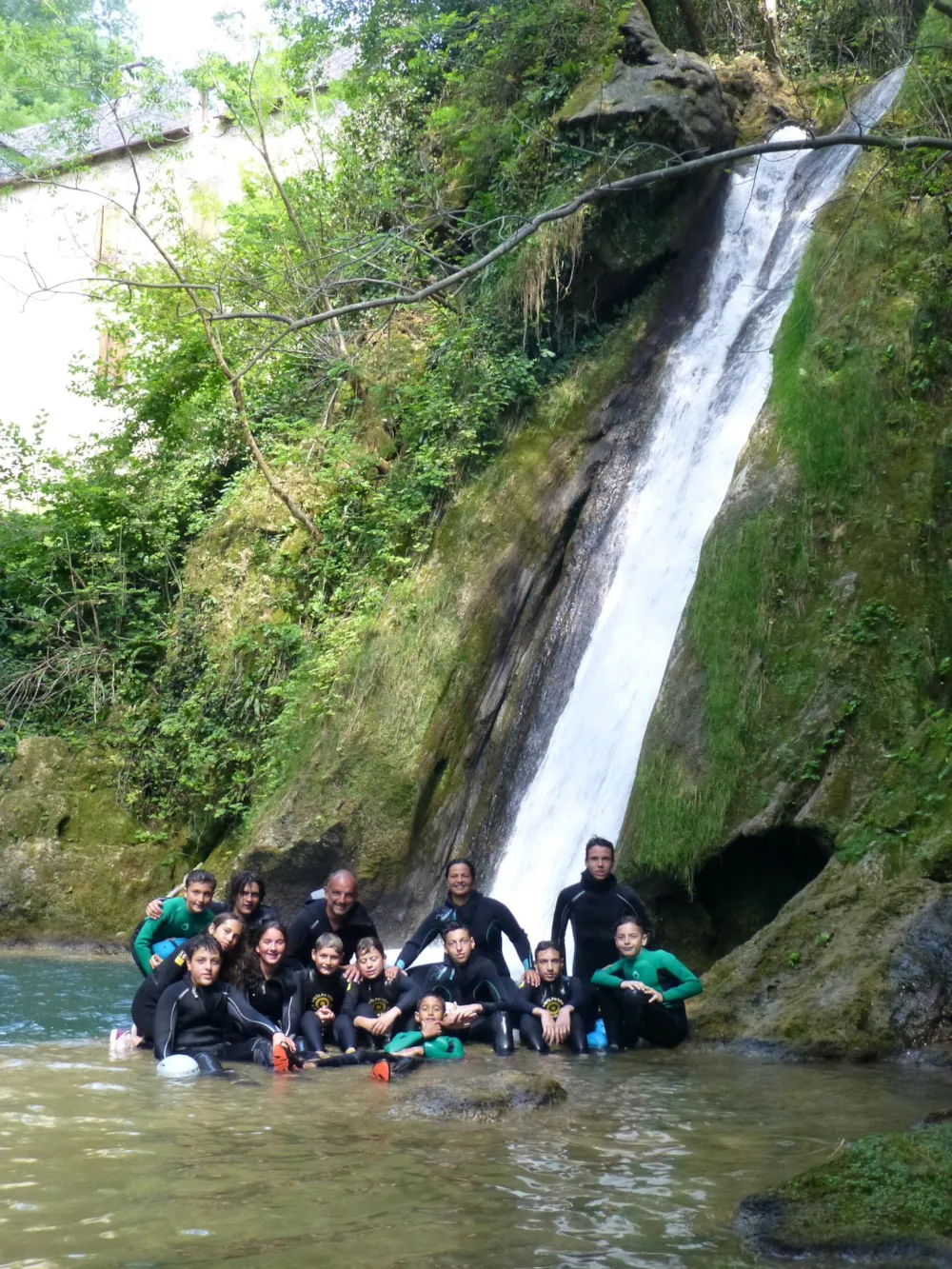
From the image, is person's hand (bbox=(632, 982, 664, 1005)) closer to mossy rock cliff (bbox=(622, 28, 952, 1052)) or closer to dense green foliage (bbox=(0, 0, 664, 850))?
mossy rock cliff (bbox=(622, 28, 952, 1052))

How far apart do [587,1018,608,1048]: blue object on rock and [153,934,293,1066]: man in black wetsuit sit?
6.60 feet

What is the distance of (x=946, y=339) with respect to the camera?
10.0 metres

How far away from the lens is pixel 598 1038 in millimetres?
7758

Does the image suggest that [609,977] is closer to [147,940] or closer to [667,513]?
[147,940]

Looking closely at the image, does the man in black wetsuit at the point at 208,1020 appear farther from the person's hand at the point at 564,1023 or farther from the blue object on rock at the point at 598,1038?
the blue object on rock at the point at 598,1038

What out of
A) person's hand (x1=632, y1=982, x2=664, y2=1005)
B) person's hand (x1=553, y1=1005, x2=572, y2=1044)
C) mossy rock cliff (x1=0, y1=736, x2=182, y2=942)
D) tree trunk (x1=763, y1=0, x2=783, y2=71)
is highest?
tree trunk (x1=763, y1=0, x2=783, y2=71)

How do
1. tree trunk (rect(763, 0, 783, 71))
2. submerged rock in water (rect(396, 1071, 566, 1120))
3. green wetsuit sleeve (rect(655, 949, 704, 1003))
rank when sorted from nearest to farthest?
submerged rock in water (rect(396, 1071, 566, 1120)) → green wetsuit sleeve (rect(655, 949, 704, 1003)) → tree trunk (rect(763, 0, 783, 71))

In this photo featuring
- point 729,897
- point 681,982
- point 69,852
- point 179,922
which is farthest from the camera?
point 69,852

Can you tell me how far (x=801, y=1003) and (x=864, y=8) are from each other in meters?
15.0

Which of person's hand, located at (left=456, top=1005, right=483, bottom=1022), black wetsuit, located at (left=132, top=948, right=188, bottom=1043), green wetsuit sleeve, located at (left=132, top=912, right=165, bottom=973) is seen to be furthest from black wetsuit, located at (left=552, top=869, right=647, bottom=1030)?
green wetsuit sleeve, located at (left=132, top=912, right=165, bottom=973)

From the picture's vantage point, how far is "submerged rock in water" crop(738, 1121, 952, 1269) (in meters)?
3.57

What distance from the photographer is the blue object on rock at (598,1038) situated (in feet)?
25.3

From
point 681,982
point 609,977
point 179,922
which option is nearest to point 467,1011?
point 609,977

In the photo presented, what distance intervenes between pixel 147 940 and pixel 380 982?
1674 mm
